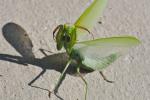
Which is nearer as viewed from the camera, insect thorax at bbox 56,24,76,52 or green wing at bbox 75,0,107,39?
insect thorax at bbox 56,24,76,52

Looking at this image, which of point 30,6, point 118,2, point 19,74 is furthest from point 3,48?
point 118,2

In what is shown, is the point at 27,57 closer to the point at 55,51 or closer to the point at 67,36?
the point at 55,51

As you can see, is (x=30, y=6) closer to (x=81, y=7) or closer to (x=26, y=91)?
(x=81, y=7)

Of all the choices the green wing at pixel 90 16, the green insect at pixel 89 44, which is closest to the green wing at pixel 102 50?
the green insect at pixel 89 44

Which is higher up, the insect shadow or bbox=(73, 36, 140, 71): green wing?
bbox=(73, 36, 140, 71): green wing

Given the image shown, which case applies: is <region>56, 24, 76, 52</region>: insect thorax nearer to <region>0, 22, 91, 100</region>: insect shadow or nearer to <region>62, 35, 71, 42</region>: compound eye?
<region>62, 35, 71, 42</region>: compound eye

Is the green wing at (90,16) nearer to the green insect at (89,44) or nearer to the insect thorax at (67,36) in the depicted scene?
the green insect at (89,44)

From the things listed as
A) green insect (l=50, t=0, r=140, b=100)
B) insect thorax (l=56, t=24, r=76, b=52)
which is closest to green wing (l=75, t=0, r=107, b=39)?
green insect (l=50, t=0, r=140, b=100)
